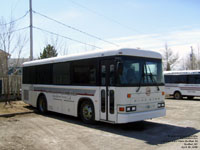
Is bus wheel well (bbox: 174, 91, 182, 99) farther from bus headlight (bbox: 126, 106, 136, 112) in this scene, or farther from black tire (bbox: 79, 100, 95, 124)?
bus headlight (bbox: 126, 106, 136, 112)

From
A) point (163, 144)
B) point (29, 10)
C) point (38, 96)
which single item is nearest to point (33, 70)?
point (38, 96)

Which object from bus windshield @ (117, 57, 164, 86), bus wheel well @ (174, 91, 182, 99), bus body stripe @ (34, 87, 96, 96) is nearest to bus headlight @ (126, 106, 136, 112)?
bus windshield @ (117, 57, 164, 86)

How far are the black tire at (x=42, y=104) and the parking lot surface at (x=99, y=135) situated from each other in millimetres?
2120

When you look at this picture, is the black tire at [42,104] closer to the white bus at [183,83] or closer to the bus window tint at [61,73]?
the bus window tint at [61,73]

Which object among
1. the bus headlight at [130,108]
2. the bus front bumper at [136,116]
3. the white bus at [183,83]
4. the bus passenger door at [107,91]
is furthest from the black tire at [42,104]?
the white bus at [183,83]

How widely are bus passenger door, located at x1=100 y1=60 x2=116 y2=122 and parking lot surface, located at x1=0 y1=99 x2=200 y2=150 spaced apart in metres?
0.60

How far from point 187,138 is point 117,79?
2881 mm

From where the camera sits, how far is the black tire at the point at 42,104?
40.5 feet

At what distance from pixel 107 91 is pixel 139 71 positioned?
1367mm

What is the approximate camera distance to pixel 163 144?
6.61m

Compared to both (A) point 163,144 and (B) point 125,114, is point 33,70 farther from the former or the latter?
(A) point 163,144

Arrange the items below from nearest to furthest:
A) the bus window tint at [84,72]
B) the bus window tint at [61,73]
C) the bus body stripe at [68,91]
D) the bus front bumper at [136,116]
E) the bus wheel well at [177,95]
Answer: the bus front bumper at [136,116], the bus window tint at [84,72], the bus body stripe at [68,91], the bus window tint at [61,73], the bus wheel well at [177,95]

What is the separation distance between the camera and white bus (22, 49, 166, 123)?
8.01 metres

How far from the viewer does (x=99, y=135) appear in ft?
25.2
